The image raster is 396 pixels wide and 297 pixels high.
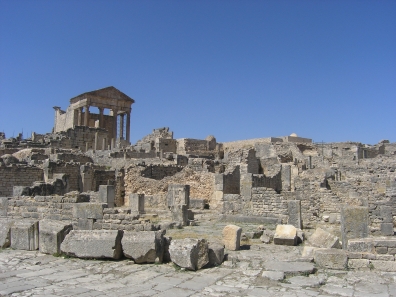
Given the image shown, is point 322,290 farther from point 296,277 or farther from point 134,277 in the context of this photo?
point 134,277

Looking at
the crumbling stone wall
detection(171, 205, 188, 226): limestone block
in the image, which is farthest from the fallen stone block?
the crumbling stone wall

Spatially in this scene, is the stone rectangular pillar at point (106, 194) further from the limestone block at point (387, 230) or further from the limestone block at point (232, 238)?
the limestone block at point (387, 230)

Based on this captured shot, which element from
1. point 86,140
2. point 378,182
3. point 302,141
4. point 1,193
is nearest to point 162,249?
point 1,193

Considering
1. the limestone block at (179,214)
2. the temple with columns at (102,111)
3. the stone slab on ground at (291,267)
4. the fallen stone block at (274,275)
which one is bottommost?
the fallen stone block at (274,275)

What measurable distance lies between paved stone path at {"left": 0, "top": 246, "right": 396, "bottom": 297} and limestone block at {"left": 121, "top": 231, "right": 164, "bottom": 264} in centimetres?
17

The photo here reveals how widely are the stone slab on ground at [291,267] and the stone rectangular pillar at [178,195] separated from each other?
28.5 feet

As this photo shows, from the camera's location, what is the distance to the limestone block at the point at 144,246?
6980 millimetres

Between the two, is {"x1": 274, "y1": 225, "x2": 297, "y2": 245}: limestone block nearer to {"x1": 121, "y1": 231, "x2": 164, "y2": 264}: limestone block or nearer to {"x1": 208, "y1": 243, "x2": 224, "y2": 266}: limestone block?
{"x1": 208, "y1": 243, "x2": 224, "y2": 266}: limestone block

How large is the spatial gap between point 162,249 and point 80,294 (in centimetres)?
187

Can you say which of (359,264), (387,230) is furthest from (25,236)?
(387,230)

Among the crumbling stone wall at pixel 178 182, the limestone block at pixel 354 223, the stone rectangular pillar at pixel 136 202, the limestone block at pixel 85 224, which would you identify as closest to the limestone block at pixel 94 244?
the limestone block at pixel 85 224

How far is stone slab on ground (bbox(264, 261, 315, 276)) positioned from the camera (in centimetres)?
627

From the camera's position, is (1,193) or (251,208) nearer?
(251,208)

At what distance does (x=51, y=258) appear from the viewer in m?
7.61
